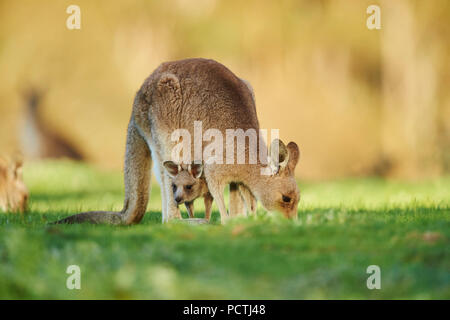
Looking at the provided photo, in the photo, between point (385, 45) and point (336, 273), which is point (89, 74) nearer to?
point (385, 45)

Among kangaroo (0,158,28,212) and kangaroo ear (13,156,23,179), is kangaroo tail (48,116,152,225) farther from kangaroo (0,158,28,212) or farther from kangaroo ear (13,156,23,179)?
kangaroo ear (13,156,23,179)

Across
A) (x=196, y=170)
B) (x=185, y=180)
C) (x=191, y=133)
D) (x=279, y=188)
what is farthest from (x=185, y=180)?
(x=279, y=188)

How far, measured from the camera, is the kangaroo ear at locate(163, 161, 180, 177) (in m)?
6.72

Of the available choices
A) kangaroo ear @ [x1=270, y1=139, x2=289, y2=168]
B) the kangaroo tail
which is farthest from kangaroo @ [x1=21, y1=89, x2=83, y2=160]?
kangaroo ear @ [x1=270, y1=139, x2=289, y2=168]

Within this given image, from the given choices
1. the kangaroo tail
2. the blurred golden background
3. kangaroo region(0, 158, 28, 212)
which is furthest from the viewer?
the blurred golden background

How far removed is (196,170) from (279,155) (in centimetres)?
102

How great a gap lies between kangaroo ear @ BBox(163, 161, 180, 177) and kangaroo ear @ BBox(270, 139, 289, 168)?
1075mm

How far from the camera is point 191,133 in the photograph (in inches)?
263

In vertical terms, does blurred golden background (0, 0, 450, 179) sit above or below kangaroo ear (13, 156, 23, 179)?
above

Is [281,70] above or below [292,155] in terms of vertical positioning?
above

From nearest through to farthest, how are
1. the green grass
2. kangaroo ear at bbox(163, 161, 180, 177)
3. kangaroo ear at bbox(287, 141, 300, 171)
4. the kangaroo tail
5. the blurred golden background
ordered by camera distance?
1. the green grass
2. kangaroo ear at bbox(287, 141, 300, 171)
3. kangaroo ear at bbox(163, 161, 180, 177)
4. the kangaroo tail
5. the blurred golden background

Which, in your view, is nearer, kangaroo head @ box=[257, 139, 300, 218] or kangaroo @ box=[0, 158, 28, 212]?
kangaroo head @ box=[257, 139, 300, 218]

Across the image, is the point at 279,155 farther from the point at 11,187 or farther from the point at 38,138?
the point at 38,138
